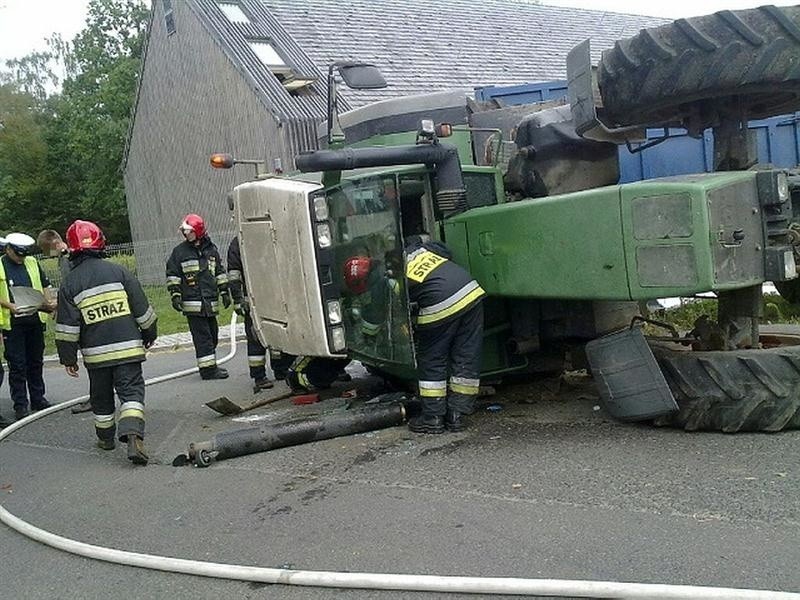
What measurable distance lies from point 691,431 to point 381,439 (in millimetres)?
1879

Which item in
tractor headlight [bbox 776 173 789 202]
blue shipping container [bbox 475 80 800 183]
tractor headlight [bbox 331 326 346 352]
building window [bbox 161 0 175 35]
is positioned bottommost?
tractor headlight [bbox 331 326 346 352]

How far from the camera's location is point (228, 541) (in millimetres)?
4059

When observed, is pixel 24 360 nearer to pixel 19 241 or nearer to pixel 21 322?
pixel 21 322

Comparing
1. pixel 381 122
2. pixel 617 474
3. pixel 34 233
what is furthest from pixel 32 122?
pixel 617 474

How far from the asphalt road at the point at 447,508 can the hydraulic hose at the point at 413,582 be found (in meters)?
0.05

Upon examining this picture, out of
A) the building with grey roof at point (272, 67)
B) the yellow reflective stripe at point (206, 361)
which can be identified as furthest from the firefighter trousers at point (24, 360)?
the building with grey roof at point (272, 67)

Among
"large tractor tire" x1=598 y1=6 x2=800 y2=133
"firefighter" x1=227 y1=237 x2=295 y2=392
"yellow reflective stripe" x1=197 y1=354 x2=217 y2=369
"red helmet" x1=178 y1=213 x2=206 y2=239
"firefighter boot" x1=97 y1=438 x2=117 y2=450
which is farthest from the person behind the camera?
"yellow reflective stripe" x1=197 y1=354 x2=217 y2=369

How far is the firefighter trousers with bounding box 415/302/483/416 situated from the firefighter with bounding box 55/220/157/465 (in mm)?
1912

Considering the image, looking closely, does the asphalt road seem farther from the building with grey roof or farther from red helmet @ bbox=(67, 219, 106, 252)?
the building with grey roof

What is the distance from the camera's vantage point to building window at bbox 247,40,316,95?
1770 cm

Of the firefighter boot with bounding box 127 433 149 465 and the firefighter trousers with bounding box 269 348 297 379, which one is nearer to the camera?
the firefighter boot with bounding box 127 433 149 465

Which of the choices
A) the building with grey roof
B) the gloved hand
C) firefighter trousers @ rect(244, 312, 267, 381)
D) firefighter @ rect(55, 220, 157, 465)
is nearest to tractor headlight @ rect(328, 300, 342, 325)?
firefighter @ rect(55, 220, 157, 465)

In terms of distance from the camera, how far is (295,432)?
18.2 ft

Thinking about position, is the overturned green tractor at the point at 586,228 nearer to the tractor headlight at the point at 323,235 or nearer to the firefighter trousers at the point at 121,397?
the tractor headlight at the point at 323,235
